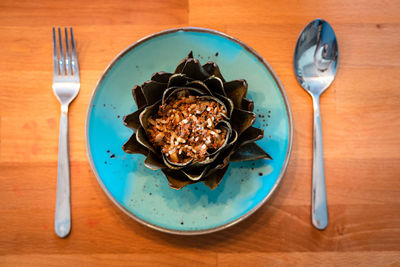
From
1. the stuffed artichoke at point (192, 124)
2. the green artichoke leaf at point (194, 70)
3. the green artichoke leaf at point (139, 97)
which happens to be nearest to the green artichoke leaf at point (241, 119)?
the stuffed artichoke at point (192, 124)

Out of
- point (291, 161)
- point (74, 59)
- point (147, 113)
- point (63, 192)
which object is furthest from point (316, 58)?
point (63, 192)

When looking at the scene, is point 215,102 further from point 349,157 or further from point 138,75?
point 349,157

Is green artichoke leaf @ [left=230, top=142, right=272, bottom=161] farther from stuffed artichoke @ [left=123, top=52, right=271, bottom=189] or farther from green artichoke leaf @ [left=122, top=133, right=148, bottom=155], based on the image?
green artichoke leaf @ [left=122, top=133, right=148, bottom=155]

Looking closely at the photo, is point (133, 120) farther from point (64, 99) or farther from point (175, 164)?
point (64, 99)

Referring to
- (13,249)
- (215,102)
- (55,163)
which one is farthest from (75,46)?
(13,249)

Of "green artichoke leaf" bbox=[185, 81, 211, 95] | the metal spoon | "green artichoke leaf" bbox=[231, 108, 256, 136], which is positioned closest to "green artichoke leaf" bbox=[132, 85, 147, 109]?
"green artichoke leaf" bbox=[185, 81, 211, 95]

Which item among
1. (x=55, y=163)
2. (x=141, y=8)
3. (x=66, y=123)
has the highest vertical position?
(x=141, y=8)
